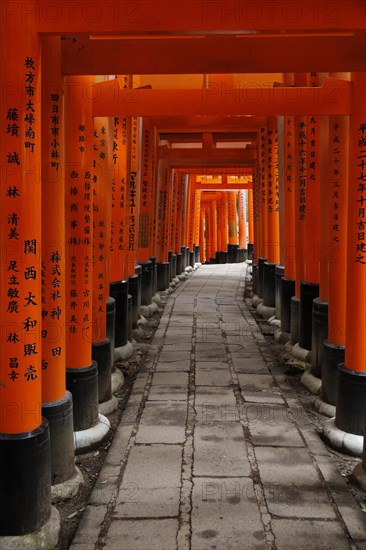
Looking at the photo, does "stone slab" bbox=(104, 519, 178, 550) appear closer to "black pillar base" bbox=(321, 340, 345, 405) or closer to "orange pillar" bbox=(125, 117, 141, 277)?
"black pillar base" bbox=(321, 340, 345, 405)

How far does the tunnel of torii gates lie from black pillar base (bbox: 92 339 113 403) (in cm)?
1

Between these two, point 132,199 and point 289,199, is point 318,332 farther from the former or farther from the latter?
point 132,199

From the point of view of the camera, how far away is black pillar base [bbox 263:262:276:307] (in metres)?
8.70

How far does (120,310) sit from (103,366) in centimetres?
169

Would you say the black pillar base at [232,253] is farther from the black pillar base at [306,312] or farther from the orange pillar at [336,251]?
the orange pillar at [336,251]

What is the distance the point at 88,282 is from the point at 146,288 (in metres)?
5.36

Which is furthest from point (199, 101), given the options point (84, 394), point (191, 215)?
point (191, 215)

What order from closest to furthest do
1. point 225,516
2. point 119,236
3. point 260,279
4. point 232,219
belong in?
point 225,516
point 119,236
point 260,279
point 232,219

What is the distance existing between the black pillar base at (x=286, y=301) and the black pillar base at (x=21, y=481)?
4.62m

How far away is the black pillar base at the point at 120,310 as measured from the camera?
19.2 ft

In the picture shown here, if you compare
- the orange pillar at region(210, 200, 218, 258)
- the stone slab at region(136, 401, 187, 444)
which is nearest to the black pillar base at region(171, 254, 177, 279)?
the stone slab at region(136, 401, 187, 444)

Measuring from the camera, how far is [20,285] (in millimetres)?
2488

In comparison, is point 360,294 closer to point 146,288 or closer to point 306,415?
point 306,415

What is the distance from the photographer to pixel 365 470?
10.4 ft
